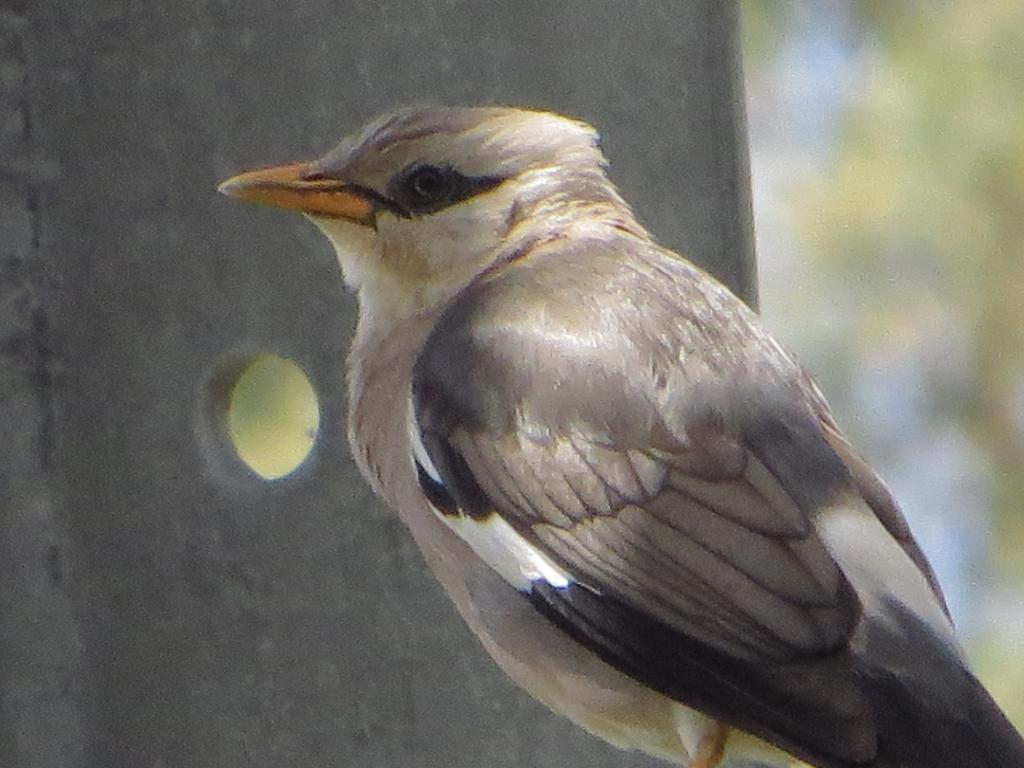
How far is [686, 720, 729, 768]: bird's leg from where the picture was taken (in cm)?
363

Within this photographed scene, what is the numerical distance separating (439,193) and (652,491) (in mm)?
886

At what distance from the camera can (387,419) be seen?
4012 mm

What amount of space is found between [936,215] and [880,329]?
369 millimetres

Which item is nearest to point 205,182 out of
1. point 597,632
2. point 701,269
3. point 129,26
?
point 129,26

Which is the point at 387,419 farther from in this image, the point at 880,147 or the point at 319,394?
the point at 880,147

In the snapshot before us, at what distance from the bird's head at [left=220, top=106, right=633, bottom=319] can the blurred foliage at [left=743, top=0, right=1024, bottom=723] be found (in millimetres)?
2709

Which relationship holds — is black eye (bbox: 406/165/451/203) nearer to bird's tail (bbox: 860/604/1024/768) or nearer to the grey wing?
the grey wing

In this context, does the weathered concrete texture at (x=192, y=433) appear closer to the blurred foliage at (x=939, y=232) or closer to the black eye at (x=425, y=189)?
the black eye at (x=425, y=189)

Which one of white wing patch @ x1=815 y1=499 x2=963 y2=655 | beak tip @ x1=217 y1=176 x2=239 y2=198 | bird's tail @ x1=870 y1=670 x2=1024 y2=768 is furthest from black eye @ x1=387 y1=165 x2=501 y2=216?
bird's tail @ x1=870 y1=670 x2=1024 y2=768

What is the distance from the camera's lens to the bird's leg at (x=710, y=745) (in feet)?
11.9

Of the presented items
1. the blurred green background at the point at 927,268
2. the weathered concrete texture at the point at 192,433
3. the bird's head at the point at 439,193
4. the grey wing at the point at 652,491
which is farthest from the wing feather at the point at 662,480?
the blurred green background at the point at 927,268

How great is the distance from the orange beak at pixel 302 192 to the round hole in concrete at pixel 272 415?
0.30 meters

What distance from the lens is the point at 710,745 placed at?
11.9ft

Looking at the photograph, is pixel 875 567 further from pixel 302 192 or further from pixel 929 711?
pixel 302 192
